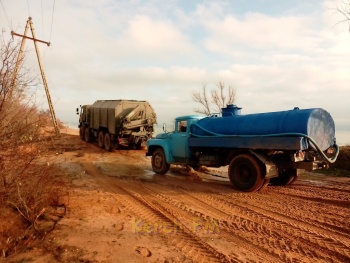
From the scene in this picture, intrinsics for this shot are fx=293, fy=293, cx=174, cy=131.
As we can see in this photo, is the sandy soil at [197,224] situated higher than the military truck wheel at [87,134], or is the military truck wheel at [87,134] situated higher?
the military truck wheel at [87,134]

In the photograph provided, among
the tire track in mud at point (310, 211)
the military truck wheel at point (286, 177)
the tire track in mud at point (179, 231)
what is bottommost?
the tire track in mud at point (179, 231)

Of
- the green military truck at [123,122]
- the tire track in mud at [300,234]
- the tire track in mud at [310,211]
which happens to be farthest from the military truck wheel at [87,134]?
the tire track in mud at [300,234]

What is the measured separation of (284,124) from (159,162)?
544 cm

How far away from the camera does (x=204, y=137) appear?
9.86m

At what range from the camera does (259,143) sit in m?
8.28

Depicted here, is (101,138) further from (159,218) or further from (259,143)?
(159,218)

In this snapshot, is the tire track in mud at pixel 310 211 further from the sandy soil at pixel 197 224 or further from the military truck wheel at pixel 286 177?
the military truck wheel at pixel 286 177

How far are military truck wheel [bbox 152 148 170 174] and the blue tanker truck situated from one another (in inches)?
31.8

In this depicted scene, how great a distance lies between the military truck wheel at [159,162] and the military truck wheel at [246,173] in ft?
10.7

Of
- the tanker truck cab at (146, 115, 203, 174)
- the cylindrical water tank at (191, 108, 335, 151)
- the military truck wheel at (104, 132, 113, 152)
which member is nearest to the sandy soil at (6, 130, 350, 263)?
the tanker truck cab at (146, 115, 203, 174)

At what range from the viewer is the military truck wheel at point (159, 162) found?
11.5m

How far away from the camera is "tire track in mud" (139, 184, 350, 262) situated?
14.6ft

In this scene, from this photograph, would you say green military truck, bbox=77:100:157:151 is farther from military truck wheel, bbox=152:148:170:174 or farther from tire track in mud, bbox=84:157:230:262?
tire track in mud, bbox=84:157:230:262

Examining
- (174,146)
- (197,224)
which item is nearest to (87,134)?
(174,146)
